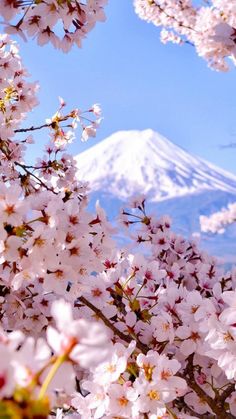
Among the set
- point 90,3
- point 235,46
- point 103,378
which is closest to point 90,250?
point 103,378

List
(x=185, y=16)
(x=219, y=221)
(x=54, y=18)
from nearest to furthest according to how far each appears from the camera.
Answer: (x=54, y=18) < (x=185, y=16) < (x=219, y=221)

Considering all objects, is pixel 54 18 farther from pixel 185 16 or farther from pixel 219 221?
pixel 219 221

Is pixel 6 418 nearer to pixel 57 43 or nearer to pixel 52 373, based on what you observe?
pixel 52 373

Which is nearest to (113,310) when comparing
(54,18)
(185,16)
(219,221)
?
(54,18)

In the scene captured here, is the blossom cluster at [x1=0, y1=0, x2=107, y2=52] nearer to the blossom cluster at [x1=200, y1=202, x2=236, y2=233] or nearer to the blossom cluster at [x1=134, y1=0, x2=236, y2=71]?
the blossom cluster at [x1=134, y1=0, x2=236, y2=71]

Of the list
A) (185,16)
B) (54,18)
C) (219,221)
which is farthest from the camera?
(219,221)

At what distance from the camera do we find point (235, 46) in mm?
1484

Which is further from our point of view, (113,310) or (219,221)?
(219,221)

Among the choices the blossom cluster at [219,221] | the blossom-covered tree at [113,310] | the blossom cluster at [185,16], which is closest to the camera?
the blossom-covered tree at [113,310]

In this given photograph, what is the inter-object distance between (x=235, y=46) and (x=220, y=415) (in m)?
1.63

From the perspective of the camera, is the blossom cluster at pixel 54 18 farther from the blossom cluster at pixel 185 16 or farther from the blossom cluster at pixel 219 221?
the blossom cluster at pixel 219 221

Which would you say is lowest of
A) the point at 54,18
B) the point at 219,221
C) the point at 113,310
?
the point at 219,221

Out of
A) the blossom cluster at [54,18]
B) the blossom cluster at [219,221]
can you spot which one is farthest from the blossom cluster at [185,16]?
the blossom cluster at [219,221]

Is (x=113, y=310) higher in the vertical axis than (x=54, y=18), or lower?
lower
